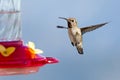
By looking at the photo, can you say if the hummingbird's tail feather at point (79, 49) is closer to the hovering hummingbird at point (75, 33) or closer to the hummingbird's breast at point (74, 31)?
the hovering hummingbird at point (75, 33)

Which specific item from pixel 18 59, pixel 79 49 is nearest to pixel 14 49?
pixel 18 59

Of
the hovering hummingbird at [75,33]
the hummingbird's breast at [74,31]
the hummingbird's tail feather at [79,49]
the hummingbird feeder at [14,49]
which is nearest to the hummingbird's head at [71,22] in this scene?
the hovering hummingbird at [75,33]

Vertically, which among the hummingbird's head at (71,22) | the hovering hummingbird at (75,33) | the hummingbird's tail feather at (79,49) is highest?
the hummingbird's head at (71,22)

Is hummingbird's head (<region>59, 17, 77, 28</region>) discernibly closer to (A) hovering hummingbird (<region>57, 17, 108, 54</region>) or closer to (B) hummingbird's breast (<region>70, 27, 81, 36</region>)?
(A) hovering hummingbird (<region>57, 17, 108, 54</region>)

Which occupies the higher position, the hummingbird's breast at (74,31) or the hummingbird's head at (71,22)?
the hummingbird's head at (71,22)

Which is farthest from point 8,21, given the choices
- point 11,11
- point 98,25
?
point 98,25

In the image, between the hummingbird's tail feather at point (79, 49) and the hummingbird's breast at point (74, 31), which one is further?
the hummingbird's tail feather at point (79, 49)

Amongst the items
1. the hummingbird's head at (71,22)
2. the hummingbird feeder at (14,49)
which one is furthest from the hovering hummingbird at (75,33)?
the hummingbird feeder at (14,49)

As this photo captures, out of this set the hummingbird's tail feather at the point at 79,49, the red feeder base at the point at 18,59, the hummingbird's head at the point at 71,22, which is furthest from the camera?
the hummingbird's tail feather at the point at 79,49

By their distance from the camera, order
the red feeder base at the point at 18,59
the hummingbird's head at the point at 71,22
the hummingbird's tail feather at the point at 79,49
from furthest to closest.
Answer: the hummingbird's tail feather at the point at 79,49 → the hummingbird's head at the point at 71,22 → the red feeder base at the point at 18,59

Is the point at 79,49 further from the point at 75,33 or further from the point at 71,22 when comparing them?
the point at 71,22
